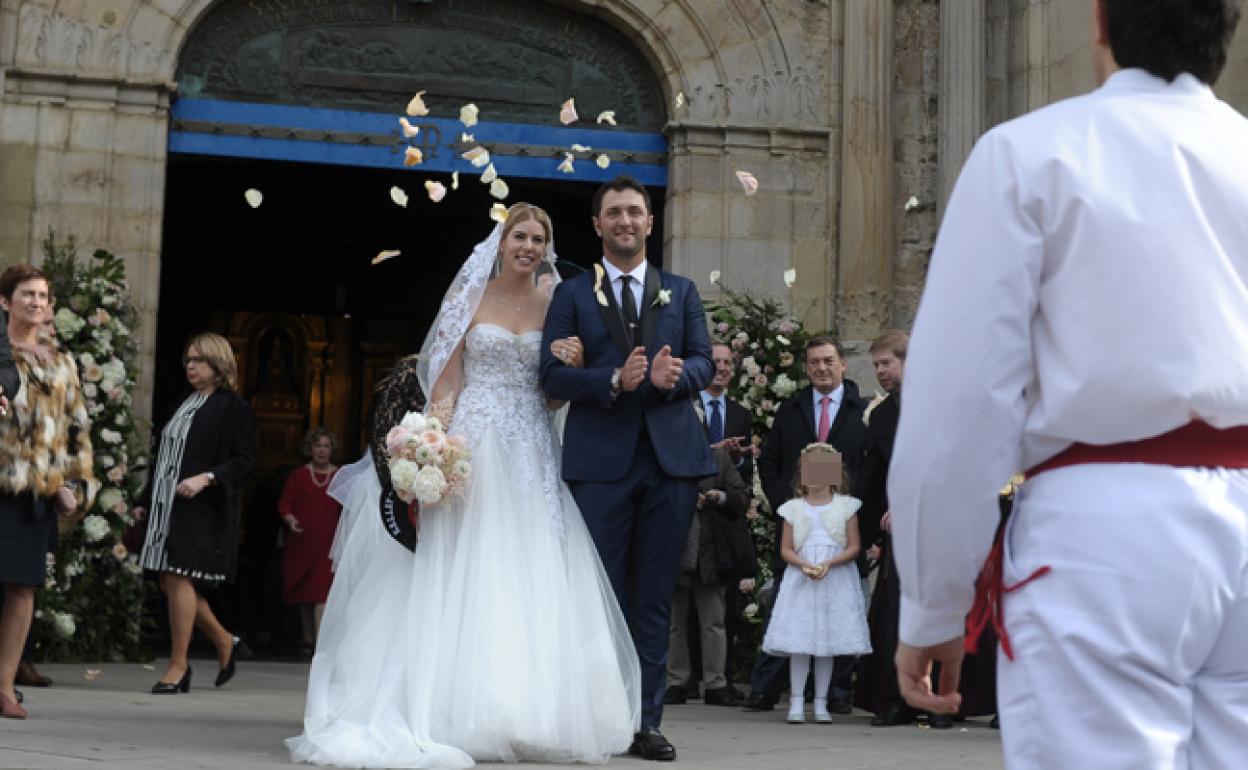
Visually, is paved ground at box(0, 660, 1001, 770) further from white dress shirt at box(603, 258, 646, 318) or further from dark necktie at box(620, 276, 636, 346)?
white dress shirt at box(603, 258, 646, 318)

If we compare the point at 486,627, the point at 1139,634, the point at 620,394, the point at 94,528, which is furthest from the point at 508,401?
the point at 94,528

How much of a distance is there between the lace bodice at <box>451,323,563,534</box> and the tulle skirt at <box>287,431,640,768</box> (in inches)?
2.7

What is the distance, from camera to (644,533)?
6.97 metres

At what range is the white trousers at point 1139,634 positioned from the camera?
2297 millimetres

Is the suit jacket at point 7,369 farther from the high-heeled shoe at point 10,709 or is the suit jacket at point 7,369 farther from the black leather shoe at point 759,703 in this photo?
the black leather shoe at point 759,703

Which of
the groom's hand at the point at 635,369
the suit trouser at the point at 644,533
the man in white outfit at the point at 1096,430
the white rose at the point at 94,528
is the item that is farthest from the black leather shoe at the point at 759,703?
the man in white outfit at the point at 1096,430

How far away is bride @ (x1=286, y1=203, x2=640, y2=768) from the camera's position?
6383 mm

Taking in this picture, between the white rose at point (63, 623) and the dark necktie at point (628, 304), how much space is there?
18.5ft

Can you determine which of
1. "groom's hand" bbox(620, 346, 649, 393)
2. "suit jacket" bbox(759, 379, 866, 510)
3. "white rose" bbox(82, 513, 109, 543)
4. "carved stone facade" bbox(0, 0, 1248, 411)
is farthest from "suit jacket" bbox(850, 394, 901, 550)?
"white rose" bbox(82, 513, 109, 543)

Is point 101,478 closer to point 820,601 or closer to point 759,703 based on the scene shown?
point 759,703

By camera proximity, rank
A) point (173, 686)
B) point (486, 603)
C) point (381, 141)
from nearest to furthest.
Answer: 1. point (486, 603)
2. point (173, 686)
3. point (381, 141)

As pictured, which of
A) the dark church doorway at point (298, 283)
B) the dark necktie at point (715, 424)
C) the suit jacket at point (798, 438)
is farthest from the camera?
the dark church doorway at point (298, 283)

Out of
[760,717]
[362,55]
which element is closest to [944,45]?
[362,55]

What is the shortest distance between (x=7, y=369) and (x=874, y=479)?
178 inches
